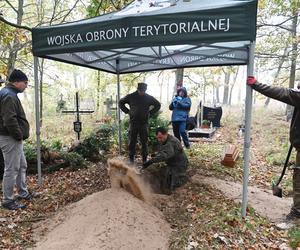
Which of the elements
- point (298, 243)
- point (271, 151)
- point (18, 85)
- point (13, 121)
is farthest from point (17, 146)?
point (271, 151)

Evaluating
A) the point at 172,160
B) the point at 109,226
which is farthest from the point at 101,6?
the point at 109,226

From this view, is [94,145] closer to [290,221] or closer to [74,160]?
[74,160]

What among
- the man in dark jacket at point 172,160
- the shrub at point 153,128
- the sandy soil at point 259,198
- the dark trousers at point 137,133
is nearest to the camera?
the sandy soil at point 259,198

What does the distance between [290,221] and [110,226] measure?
8.49ft

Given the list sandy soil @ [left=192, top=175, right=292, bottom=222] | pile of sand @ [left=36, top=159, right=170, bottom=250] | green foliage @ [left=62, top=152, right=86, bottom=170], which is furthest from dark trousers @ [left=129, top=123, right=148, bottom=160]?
pile of sand @ [left=36, top=159, right=170, bottom=250]

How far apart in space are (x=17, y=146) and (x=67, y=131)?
1094 centimetres

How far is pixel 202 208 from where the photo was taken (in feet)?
16.9

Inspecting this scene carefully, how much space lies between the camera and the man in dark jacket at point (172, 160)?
5.96 metres

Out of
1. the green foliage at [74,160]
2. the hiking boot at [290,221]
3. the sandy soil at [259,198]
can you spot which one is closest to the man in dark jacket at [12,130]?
the green foliage at [74,160]

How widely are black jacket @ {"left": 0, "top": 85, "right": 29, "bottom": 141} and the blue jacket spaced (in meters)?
4.82

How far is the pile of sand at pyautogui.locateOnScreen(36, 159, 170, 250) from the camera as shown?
370 cm

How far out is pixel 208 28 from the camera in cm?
424

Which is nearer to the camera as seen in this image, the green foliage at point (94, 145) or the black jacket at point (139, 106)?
the black jacket at point (139, 106)

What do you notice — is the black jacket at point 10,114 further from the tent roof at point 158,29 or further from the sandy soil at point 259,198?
the sandy soil at point 259,198
